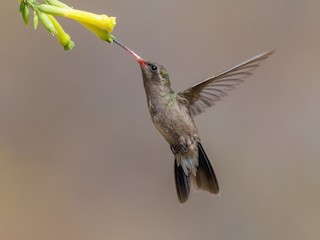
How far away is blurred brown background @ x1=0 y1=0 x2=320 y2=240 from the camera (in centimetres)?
518

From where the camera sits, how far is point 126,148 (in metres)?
5.25

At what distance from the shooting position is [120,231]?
5215 millimetres

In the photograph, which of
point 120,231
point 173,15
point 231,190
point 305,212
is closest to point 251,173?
point 231,190

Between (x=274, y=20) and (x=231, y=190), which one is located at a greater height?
(x=274, y=20)

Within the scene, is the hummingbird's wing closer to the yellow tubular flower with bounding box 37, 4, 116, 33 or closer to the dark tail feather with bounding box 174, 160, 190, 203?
the dark tail feather with bounding box 174, 160, 190, 203

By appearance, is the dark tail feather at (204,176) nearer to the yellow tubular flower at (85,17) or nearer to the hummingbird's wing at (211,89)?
the hummingbird's wing at (211,89)

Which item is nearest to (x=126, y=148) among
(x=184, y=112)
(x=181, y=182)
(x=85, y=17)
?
(x=181, y=182)

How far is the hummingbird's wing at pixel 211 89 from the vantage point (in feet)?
8.30

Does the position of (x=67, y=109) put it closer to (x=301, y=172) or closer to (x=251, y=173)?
(x=251, y=173)

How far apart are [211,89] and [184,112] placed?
175 millimetres

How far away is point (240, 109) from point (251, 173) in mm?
623

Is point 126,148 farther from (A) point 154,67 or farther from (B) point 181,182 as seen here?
(A) point 154,67

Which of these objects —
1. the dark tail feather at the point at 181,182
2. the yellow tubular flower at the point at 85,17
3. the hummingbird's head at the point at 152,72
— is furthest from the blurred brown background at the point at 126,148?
the yellow tubular flower at the point at 85,17

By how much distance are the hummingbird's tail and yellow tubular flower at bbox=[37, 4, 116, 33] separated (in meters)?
0.99
